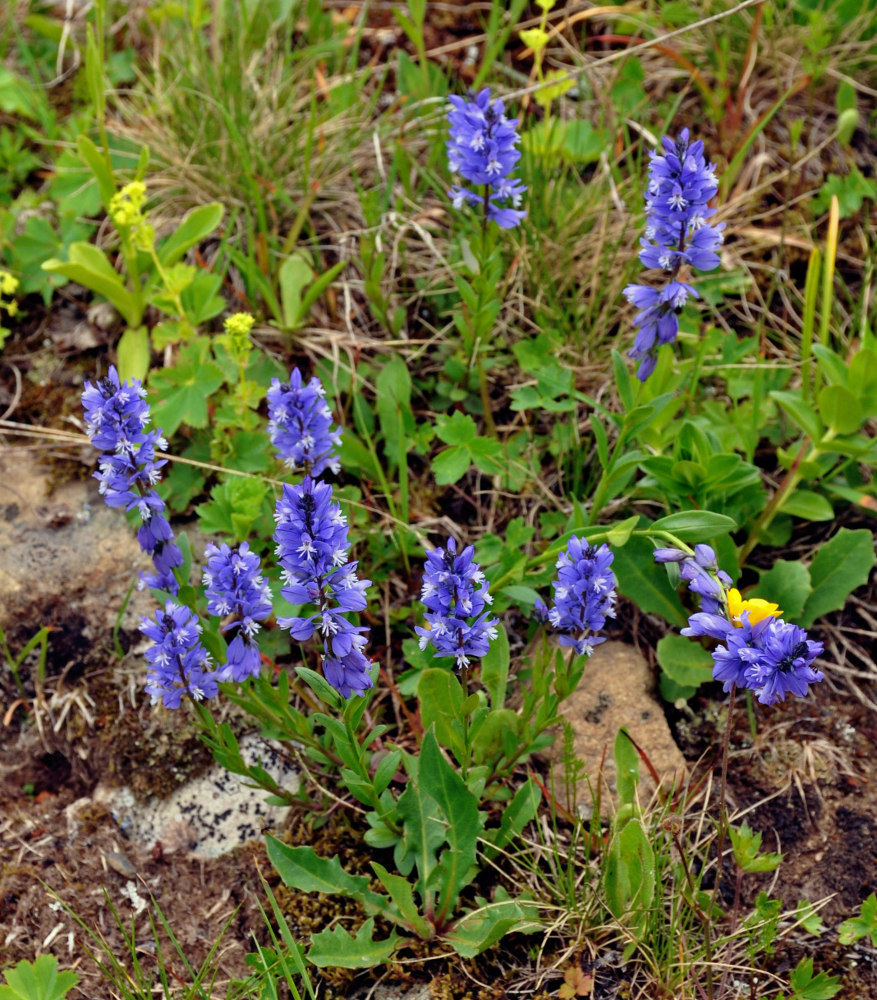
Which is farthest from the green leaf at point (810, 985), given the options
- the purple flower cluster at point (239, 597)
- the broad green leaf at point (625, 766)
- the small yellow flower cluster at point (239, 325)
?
the small yellow flower cluster at point (239, 325)

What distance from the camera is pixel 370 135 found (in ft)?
13.6

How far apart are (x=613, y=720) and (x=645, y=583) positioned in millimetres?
427

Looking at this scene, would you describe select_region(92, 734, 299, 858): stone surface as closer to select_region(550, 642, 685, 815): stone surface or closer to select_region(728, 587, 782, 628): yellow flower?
select_region(550, 642, 685, 815): stone surface

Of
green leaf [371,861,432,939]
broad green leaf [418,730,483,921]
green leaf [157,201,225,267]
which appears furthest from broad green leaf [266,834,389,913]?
green leaf [157,201,225,267]

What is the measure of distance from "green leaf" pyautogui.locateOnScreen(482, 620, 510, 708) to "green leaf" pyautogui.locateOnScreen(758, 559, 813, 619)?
869 millimetres

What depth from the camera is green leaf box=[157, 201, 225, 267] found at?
3.65 meters

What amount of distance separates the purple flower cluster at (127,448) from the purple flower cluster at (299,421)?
363 mm

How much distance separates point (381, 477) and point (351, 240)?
49.9 inches

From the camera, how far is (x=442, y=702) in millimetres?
2633

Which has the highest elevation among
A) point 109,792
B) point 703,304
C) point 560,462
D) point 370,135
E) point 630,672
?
point 370,135

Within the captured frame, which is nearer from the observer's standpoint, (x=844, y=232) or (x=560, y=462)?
(x=560, y=462)

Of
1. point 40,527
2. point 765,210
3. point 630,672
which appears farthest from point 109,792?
point 765,210

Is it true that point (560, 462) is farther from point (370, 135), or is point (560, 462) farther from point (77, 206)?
point (77, 206)

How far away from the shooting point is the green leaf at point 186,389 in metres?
3.31
